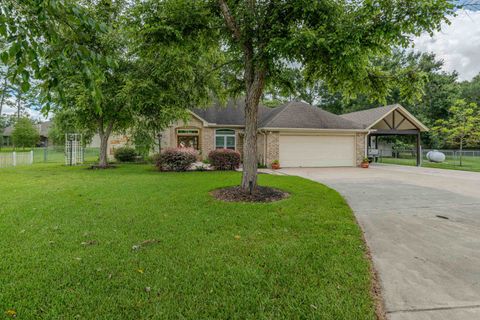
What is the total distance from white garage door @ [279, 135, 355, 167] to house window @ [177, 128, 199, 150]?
594 cm

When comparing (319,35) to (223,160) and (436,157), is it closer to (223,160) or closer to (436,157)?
(223,160)

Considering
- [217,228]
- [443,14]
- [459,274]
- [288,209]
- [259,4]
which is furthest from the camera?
[259,4]

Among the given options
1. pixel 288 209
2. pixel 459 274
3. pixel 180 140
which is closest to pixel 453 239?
pixel 459 274

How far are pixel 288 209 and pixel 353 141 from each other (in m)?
13.2

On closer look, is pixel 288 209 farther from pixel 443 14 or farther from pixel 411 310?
pixel 443 14

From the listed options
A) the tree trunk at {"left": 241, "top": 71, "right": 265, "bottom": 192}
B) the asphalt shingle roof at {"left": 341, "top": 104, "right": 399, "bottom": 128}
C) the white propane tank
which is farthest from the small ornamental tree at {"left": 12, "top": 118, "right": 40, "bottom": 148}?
the white propane tank

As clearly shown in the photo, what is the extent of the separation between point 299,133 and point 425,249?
1302 centimetres

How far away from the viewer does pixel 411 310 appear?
8.35ft

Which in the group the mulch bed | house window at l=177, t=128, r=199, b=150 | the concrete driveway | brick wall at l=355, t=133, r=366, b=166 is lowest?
the concrete driveway

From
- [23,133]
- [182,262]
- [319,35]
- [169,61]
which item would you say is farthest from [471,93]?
[23,133]

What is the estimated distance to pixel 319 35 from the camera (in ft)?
18.5

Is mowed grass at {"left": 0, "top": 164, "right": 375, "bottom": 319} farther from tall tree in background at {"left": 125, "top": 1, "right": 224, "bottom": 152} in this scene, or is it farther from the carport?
the carport

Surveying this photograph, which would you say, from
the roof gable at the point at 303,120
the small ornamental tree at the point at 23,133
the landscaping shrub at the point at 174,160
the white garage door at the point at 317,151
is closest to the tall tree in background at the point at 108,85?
the landscaping shrub at the point at 174,160

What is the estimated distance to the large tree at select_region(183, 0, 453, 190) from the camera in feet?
17.5
